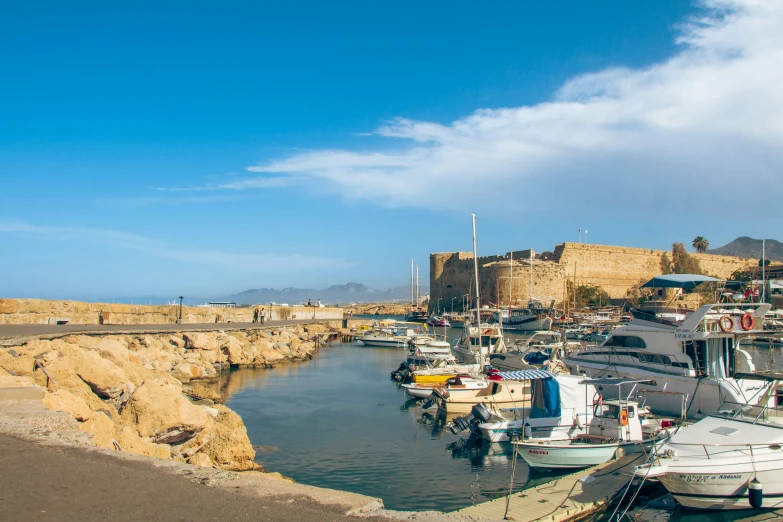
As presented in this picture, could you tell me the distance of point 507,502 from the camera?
297 inches

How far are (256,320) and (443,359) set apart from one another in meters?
21.3

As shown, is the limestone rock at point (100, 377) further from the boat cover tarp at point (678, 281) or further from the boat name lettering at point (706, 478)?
the boat cover tarp at point (678, 281)

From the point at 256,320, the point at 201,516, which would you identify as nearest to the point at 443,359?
the point at 201,516

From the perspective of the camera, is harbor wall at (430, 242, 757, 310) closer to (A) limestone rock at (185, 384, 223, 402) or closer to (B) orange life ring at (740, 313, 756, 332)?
(A) limestone rock at (185, 384, 223, 402)

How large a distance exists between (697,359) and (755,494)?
5960 millimetres

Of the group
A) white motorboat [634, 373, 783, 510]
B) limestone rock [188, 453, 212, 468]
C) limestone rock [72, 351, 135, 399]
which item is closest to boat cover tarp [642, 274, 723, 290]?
white motorboat [634, 373, 783, 510]

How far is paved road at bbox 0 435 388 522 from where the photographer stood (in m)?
4.19

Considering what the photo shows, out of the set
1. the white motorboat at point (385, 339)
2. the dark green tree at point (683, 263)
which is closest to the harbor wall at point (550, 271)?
the dark green tree at point (683, 263)

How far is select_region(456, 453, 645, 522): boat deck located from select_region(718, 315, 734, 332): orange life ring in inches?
178

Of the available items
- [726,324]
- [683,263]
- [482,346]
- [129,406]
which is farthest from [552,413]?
[683,263]

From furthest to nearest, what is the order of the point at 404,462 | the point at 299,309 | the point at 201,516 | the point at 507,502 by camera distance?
the point at 299,309 < the point at 404,462 < the point at 507,502 < the point at 201,516

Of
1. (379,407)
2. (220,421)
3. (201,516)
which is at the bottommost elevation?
(379,407)

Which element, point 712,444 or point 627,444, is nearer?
point 712,444

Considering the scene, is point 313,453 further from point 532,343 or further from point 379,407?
point 532,343
